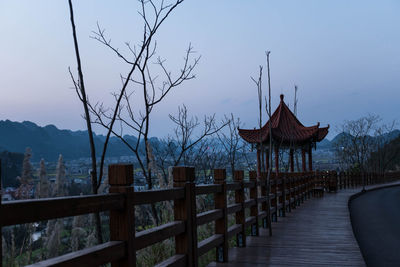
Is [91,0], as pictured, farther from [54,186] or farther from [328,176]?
[328,176]

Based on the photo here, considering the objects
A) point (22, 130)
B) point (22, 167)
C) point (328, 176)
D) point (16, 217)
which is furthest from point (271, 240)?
point (22, 130)

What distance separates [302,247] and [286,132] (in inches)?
860

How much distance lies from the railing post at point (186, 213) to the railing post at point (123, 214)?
1258 millimetres

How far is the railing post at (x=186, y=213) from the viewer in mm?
4488

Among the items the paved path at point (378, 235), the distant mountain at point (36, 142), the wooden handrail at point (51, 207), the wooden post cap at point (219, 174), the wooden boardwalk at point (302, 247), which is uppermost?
the distant mountain at point (36, 142)

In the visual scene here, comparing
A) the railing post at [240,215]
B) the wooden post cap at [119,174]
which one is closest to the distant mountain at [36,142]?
the railing post at [240,215]

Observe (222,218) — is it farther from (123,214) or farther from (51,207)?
(51,207)

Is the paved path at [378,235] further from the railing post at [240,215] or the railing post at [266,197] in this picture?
the railing post at [240,215]

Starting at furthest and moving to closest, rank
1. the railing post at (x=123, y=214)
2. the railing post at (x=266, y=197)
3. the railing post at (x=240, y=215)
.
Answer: the railing post at (x=266, y=197) < the railing post at (x=240, y=215) < the railing post at (x=123, y=214)

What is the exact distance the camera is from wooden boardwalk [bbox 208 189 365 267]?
573cm

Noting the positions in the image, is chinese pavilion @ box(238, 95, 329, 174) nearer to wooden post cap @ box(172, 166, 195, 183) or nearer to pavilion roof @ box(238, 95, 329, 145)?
pavilion roof @ box(238, 95, 329, 145)

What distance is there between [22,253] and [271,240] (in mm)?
3828

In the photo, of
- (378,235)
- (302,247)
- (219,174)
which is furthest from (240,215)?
(378,235)

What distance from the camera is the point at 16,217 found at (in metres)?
2.14
